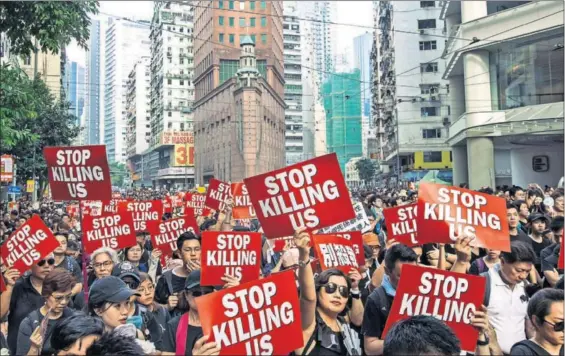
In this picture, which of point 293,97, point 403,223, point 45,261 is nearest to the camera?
point 45,261

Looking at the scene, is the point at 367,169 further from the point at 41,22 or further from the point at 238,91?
the point at 41,22

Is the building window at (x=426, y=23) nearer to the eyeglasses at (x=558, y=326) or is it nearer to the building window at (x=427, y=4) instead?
the building window at (x=427, y=4)

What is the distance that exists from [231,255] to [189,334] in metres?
1.57

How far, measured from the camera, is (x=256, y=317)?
342 centimetres

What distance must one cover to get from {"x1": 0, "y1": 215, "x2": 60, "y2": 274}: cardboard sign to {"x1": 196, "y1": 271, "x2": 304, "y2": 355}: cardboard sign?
2.94 metres

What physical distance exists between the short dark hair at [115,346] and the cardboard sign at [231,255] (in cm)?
216

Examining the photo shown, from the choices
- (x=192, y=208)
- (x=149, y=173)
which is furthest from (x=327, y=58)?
(x=192, y=208)

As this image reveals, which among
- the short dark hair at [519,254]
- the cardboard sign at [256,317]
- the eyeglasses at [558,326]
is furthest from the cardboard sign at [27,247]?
the eyeglasses at [558,326]

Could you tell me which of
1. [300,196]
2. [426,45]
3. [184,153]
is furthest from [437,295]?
[184,153]

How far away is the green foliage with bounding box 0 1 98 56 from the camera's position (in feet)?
27.7

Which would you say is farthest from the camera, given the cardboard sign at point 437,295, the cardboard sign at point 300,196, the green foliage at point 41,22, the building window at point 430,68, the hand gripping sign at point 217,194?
the building window at point 430,68

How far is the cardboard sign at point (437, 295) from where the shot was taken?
357 cm

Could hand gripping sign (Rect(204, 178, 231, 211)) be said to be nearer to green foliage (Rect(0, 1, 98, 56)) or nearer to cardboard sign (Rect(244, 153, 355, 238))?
green foliage (Rect(0, 1, 98, 56))

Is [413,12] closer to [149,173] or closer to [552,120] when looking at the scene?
[552,120]
